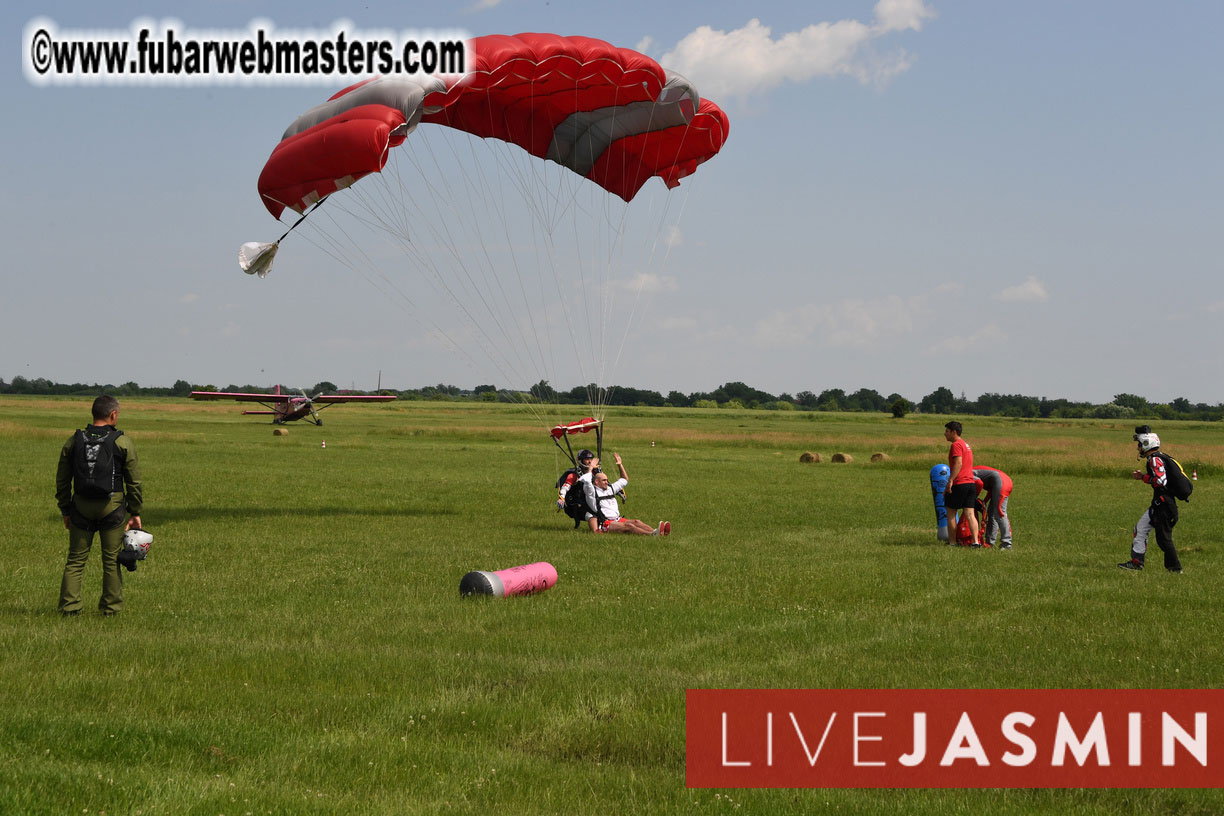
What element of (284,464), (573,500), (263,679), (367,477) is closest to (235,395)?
(284,464)

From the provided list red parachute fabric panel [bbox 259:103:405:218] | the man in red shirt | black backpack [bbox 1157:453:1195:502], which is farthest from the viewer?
the man in red shirt

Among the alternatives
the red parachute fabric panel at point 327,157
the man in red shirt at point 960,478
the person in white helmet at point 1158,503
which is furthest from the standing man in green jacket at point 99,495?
the person in white helmet at point 1158,503

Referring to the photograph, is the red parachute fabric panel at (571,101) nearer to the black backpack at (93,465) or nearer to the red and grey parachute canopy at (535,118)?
the red and grey parachute canopy at (535,118)

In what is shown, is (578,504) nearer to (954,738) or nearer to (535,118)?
(535,118)

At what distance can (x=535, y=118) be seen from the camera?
62.5 feet

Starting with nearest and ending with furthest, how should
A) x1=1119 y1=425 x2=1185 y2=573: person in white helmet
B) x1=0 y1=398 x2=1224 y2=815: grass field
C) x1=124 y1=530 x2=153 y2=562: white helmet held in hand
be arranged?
1. x1=0 y1=398 x2=1224 y2=815: grass field
2. x1=124 y1=530 x2=153 y2=562: white helmet held in hand
3. x1=1119 y1=425 x2=1185 y2=573: person in white helmet

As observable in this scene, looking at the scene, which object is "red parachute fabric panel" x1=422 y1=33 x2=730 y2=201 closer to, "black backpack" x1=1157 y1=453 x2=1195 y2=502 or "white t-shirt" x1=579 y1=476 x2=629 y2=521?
"white t-shirt" x1=579 y1=476 x2=629 y2=521

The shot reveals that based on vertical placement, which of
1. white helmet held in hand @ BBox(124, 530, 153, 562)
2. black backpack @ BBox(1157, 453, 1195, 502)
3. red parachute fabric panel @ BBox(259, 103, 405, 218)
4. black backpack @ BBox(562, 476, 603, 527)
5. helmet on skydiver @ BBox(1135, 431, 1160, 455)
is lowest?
black backpack @ BBox(562, 476, 603, 527)

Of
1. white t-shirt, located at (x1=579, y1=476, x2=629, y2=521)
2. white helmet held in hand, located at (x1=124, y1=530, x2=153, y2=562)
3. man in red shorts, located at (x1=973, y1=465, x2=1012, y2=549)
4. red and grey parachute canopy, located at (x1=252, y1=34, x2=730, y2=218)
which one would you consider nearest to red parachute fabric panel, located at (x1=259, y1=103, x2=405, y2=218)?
red and grey parachute canopy, located at (x1=252, y1=34, x2=730, y2=218)

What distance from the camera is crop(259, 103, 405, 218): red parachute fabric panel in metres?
15.2

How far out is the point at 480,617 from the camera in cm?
1033

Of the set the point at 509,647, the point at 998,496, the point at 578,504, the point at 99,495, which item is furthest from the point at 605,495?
the point at 99,495

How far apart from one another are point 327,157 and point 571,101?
16.0 feet

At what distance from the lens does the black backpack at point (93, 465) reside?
9.58 meters
